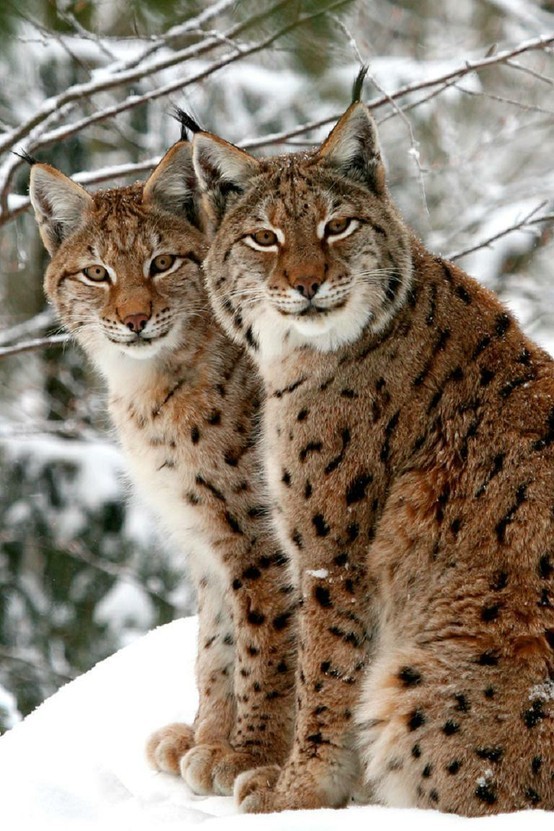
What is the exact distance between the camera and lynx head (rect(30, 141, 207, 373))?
213 inches

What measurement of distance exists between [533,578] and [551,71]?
31.3 feet

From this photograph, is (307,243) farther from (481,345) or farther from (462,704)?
(462,704)

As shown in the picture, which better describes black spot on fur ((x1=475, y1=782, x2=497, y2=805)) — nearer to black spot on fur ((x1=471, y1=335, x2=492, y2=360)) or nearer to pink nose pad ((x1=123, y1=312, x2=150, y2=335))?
black spot on fur ((x1=471, y1=335, x2=492, y2=360))

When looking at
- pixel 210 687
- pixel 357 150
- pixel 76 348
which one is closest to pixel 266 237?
pixel 357 150

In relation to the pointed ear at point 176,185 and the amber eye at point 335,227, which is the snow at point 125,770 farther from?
the pointed ear at point 176,185

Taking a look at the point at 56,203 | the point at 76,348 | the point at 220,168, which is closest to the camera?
the point at 220,168

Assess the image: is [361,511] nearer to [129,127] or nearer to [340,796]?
[340,796]

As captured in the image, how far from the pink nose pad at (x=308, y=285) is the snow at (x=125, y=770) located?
1771mm

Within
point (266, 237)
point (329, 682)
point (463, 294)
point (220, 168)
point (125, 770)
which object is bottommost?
point (125, 770)

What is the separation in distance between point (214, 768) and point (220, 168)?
2.37m

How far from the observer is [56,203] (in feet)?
19.0

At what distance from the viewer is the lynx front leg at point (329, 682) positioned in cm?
464

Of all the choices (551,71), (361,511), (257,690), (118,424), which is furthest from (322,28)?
(551,71)

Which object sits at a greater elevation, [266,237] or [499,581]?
[266,237]
